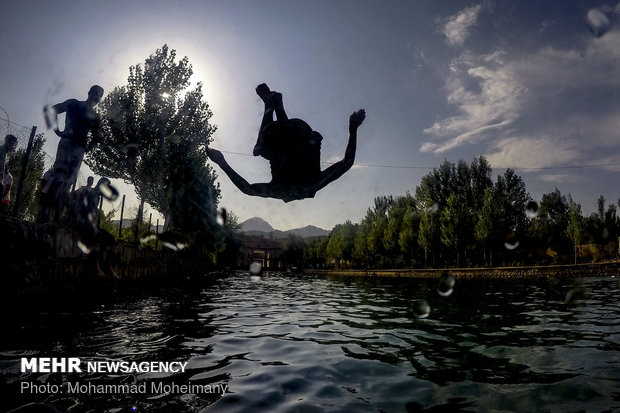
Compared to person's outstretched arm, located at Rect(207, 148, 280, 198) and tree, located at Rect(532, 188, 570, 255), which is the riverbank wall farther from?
person's outstretched arm, located at Rect(207, 148, 280, 198)

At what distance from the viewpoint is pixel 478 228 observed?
42219 millimetres

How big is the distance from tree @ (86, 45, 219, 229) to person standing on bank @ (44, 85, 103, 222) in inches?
624

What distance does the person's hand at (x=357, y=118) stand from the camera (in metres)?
4.99

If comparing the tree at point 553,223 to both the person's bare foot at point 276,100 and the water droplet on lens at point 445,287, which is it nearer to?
the water droplet on lens at point 445,287

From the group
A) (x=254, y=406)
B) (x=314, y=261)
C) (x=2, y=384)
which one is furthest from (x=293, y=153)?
(x=314, y=261)

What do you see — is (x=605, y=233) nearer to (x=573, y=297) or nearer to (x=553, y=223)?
(x=553, y=223)

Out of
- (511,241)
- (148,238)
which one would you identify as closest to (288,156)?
(148,238)

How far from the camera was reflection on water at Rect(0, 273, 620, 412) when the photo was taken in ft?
10.6

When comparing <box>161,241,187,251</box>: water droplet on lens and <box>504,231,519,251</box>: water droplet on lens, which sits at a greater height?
<box>504,231,519,251</box>: water droplet on lens

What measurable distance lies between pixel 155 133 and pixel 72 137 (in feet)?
54.1

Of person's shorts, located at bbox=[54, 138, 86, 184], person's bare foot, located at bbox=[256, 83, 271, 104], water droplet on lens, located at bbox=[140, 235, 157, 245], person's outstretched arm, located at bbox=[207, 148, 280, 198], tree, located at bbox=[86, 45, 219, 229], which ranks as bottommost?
water droplet on lens, located at bbox=[140, 235, 157, 245]

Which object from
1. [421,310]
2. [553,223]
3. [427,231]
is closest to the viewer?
[421,310]

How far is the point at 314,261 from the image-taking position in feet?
336

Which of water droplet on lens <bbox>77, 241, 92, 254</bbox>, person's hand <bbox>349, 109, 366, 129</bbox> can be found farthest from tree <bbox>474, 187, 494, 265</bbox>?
water droplet on lens <bbox>77, 241, 92, 254</bbox>
